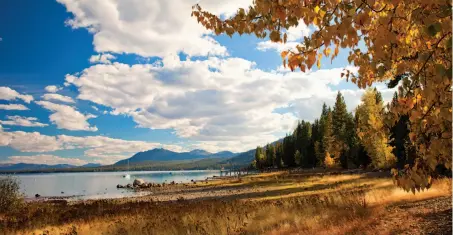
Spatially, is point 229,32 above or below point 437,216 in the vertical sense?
above

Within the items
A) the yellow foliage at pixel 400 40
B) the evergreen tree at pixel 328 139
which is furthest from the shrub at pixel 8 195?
the evergreen tree at pixel 328 139

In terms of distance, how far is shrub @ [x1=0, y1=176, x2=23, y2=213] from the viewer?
26.3 metres

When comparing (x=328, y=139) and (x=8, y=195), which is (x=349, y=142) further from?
(x=8, y=195)

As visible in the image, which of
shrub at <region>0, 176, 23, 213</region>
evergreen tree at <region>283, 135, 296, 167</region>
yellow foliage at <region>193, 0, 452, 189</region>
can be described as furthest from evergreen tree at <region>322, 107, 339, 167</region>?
yellow foliage at <region>193, 0, 452, 189</region>

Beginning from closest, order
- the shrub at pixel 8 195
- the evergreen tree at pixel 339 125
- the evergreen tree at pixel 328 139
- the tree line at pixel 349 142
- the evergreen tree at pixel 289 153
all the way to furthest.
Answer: the shrub at pixel 8 195
the tree line at pixel 349 142
the evergreen tree at pixel 339 125
the evergreen tree at pixel 328 139
the evergreen tree at pixel 289 153

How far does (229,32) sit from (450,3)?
8.13ft

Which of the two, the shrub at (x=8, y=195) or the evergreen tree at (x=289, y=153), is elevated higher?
the evergreen tree at (x=289, y=153)

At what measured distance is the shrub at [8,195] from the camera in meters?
26.3

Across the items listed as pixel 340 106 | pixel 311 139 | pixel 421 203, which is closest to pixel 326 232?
pixel 421 203

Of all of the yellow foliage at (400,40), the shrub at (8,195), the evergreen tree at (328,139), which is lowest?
the shrub at (8,195)

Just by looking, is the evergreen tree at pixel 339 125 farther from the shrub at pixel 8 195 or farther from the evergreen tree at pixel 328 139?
the shrub at pixel 8 195

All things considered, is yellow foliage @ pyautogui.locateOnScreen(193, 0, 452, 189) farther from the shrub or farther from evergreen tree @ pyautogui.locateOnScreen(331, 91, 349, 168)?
evergreen tree @ pyautogui.locateOnScreen(331, 91, 349, 168)

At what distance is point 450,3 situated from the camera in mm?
2803

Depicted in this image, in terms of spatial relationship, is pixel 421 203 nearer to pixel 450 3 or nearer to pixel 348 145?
pixel 450 3
